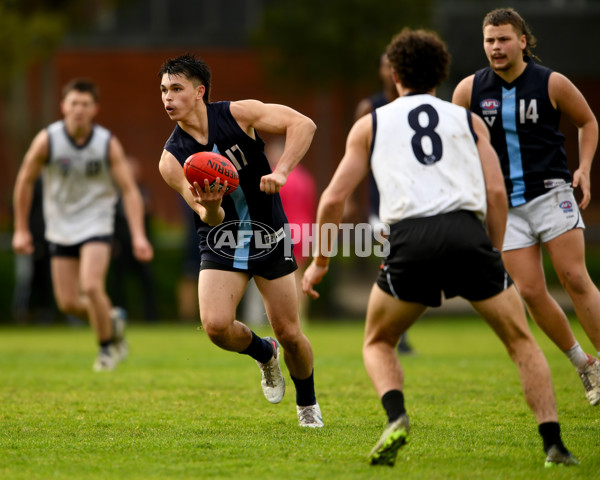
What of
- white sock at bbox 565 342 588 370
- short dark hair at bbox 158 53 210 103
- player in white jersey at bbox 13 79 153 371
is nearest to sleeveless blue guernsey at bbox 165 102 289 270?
short dark hair at bbox 158 53 210 103

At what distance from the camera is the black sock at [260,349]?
6.16 metres

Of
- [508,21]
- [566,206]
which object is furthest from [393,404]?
[508,21]

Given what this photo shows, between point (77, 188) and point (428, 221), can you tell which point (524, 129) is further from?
point (77, 188)

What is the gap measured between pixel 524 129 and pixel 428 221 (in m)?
2.02

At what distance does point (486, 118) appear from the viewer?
6.48 metres

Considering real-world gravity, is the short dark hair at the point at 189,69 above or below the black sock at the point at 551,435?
above

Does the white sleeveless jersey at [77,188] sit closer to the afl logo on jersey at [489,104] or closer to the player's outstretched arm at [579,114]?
the afl logo on jersey at [489,104]

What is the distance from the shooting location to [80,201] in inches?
372

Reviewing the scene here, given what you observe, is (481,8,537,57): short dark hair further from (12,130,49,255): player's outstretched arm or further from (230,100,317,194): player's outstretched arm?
(12,130,49,255): player's outstretched arm

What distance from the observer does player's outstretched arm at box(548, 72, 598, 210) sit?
6305mm

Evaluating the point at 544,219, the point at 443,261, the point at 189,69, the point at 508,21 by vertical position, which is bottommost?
the point at 544,219

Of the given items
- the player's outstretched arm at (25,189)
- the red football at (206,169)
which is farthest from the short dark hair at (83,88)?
the red football at (206,169)

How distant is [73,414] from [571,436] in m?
3.28

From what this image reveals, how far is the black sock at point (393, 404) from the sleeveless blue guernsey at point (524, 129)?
224 centimetres
